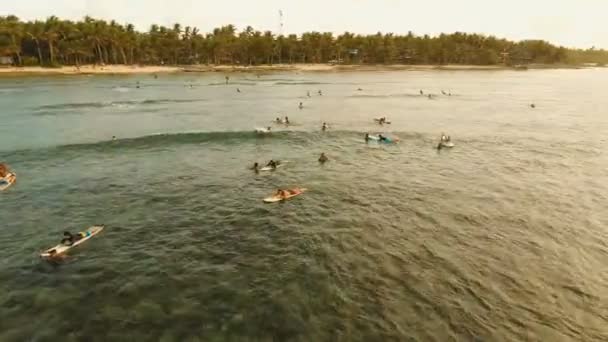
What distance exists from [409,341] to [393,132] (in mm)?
50366

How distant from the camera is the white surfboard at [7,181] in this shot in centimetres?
3806

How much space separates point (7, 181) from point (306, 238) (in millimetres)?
32007

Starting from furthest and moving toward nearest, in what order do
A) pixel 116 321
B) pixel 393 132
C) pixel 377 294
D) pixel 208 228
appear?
pixel 393 132
pixel 208 228
pixel 377 294
pixel 116 321

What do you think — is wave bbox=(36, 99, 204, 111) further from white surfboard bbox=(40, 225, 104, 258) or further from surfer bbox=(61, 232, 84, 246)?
surfer bbox=(61, 232, 84, 246)

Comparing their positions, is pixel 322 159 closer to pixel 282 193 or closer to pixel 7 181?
pixel 282 193

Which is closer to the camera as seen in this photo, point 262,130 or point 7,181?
point 7,181

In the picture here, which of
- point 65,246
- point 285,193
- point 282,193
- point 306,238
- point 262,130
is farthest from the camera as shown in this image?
point 262,130

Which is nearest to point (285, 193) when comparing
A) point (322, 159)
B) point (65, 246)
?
point (322, 159)

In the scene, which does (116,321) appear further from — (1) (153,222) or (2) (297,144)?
(2) (297,144)

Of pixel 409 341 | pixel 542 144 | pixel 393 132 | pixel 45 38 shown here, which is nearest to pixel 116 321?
pixel 409 341

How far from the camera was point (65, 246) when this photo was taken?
84.5 ft

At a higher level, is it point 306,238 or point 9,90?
Answer: point 9,90

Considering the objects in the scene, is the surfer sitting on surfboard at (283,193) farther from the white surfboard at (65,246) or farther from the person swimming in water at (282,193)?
the white surfboard at (65,246)

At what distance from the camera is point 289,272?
2372cm
